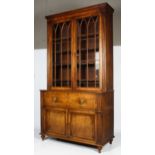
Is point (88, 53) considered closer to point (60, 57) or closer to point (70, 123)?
point (60, 57)

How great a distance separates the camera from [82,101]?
2.45 m

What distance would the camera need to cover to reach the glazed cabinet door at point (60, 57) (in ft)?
9.09

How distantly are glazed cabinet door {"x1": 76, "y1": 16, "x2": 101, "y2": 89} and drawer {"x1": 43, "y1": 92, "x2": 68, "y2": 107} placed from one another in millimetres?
290

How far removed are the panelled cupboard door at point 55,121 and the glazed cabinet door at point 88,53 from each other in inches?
20.1

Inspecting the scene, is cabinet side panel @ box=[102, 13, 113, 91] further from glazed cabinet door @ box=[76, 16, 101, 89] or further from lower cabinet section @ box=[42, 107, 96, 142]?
lower cabinet section @ box=[42, 107, 96, 142]

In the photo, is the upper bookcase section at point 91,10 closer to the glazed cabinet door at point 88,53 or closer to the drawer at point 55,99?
the glazed cabinet door at point 88,53

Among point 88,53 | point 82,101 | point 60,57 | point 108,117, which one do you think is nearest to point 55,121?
point 82,101

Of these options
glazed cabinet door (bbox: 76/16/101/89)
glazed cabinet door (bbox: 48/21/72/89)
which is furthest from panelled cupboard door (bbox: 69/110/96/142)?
glazed cabinet door (bbox: 48/21/72/89)
